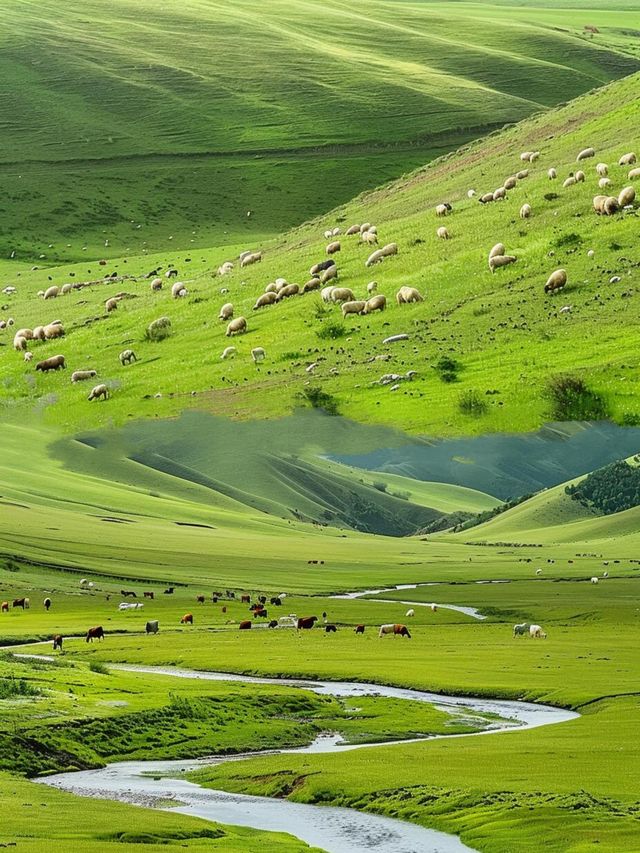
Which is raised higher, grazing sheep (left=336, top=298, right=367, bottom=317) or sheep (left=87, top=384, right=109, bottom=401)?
grazing sheep (left=336, top=298, right=367, bottom=317)

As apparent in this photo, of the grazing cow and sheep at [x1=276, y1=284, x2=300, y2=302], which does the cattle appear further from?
sheep at [x1=276, y1=284, x2=300, y2=302]

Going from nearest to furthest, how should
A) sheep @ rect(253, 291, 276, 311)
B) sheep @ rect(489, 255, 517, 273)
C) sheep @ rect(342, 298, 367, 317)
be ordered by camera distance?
sheep @ rect(489, 255, 517, 273)
sheep @ rect(342, 298, 367, 317)
sheep @ rect(253, 291, 276, 311)

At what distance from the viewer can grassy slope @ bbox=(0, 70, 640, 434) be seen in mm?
67188

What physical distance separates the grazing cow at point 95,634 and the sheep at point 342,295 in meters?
26.9

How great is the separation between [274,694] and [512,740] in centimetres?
1360

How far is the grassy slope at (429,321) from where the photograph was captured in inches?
2645

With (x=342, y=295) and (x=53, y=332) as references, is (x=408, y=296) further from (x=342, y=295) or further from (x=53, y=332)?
(x=53, y=332)

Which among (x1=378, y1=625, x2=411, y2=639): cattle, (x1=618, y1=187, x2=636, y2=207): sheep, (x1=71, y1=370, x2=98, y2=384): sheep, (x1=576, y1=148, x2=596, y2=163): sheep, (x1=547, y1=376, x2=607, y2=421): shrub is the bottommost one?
(x1=378, y1=625, x2=411, y2=639): cattle

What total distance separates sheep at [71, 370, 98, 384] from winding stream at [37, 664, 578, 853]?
1788 inches

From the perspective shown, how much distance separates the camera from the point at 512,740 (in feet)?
157

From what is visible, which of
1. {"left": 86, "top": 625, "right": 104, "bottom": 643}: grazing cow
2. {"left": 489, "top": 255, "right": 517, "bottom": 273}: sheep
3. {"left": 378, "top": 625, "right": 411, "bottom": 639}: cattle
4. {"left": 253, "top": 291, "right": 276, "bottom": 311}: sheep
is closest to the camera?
{"left": 86, "top": 625, "right": 104, "bottom": 643}: grazing cow

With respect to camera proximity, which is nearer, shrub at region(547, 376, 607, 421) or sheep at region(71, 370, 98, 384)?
shrub at region(547, 376, 607, 421)

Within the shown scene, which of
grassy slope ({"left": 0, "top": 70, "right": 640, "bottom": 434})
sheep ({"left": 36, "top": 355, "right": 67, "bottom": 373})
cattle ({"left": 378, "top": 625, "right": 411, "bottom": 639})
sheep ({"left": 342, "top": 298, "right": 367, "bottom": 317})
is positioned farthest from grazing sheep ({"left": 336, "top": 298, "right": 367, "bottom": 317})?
sheep ({"left": 36, "top": 355, "right": 67, "bottom": 373})

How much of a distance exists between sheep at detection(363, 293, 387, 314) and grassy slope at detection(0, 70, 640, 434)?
1084mm
